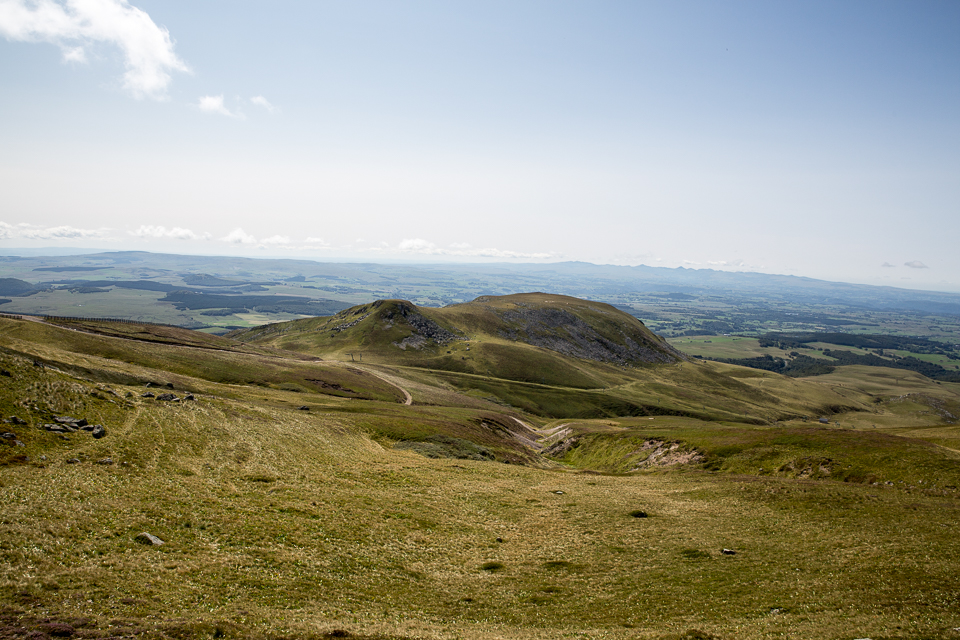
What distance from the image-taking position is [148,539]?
28688 millimetres

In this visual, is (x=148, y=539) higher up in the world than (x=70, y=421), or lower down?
lower down

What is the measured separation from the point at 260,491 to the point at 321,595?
19.3 m

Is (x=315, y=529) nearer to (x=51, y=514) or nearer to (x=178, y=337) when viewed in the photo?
(x=51, y=514)

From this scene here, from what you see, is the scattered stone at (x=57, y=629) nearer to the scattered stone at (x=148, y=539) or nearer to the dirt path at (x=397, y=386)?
the scattered stone at (x=148, y=539)

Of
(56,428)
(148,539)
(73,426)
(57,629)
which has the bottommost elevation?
(148,539)

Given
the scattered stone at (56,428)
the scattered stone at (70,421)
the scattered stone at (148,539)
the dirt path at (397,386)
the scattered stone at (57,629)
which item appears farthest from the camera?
the dirt path at (397,386)

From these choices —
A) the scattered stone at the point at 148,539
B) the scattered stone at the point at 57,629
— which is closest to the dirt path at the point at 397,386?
the scattered stone at the point at 148,539

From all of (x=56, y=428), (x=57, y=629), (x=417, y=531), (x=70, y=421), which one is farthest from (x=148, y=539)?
(x=70, y=421)

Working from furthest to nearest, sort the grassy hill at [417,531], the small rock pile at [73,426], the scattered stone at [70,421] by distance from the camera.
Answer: the scattered stone at [70,421] < the small rock pile at [73,426] < the grassy hill at [417,531]

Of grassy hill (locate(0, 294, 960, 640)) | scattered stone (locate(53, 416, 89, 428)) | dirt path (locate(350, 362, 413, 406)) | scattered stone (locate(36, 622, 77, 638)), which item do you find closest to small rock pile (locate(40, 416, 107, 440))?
scattered stone (locate(53, 416, 89, 428))

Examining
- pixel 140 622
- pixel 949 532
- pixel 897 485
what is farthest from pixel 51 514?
pixel 897 485

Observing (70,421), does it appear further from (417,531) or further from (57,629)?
(417,531)

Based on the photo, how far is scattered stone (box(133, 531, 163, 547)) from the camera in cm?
2823

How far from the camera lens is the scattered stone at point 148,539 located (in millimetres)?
28234
